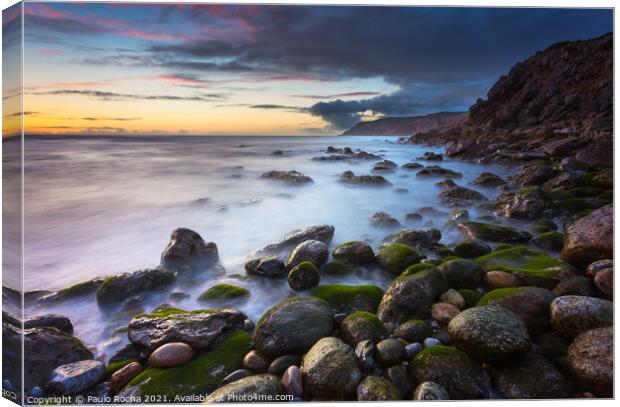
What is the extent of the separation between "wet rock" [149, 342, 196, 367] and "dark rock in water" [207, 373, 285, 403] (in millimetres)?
386

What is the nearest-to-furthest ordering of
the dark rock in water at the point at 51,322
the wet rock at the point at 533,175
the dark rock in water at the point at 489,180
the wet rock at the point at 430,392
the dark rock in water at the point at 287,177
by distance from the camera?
the wet rock at the point at 430,392 < the dark rock in water at the point at 51,322 < the dark rock in water at the point at 287,177 < the wet rock at the point at 533,175 < the dark rock in water at the point at 489,180

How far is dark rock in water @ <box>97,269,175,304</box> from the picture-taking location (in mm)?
3636

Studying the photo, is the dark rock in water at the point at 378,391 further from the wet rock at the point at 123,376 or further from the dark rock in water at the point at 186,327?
the wet rock at the point at 123,376

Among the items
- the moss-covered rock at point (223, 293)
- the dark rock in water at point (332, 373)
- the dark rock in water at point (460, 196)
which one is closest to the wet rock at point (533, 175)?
the dark rock in water at point (460, 196)

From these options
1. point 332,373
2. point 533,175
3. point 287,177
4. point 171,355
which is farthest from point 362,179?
point 171,355

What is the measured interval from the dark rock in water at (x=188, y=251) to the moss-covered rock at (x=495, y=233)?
3089 millimetres

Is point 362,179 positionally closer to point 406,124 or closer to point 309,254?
point 406,124

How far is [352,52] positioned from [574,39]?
232cm

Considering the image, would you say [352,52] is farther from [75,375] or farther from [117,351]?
[75,375]

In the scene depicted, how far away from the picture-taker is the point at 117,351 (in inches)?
123

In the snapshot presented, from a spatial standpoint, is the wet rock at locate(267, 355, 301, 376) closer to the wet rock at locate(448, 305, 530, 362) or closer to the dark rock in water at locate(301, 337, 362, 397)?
the dark rock in water at locate(301, 337, 362, 397)

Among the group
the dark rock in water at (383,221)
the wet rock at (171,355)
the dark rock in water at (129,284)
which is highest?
A: the dark rock in water at (383,221)

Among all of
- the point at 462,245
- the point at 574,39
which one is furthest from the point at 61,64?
the point at 574,39

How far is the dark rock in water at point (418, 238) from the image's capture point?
14.1 feet
